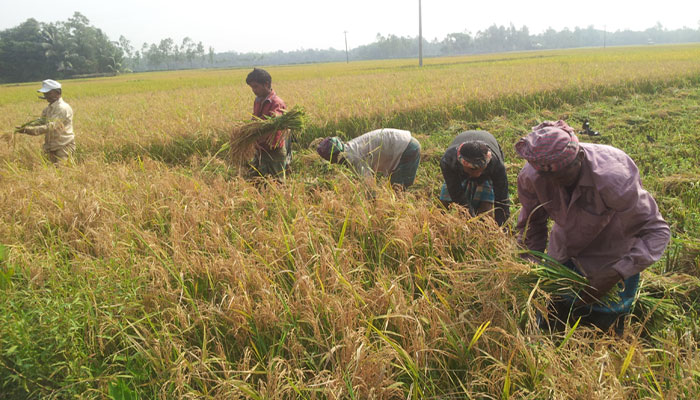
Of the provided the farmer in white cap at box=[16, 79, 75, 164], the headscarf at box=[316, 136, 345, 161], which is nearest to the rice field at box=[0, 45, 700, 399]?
the headscarf at box=[316, 136, 345, 161]

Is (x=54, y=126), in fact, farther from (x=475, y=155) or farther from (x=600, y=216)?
(x=600, y=216)

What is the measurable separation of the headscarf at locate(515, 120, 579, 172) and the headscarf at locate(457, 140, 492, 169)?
92 centimetres

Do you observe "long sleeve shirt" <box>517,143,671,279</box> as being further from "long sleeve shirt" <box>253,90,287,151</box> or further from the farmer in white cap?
the farmer in white cap

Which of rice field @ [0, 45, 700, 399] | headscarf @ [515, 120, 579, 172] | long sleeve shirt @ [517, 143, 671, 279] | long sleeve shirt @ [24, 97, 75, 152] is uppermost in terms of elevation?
long sleeve shirt @ [24, 97, 75, 152]

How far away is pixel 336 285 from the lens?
A: 1851mm

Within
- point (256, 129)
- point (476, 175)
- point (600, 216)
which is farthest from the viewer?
point (256, 129)

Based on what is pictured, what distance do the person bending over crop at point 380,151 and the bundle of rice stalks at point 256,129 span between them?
0.46 m

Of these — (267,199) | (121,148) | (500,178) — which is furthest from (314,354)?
(121,148)

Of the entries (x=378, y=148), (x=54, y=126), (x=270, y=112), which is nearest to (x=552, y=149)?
(x=378, y=148)

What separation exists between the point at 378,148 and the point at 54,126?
4.33m

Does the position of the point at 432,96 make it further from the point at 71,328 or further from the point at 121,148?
the point at 71,328

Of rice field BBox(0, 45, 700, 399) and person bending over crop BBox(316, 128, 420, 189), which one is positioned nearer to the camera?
rice field BBox(0, 45, 700, 399)

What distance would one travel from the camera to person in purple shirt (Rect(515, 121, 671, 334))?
1601mm

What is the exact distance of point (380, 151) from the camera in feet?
11.6
